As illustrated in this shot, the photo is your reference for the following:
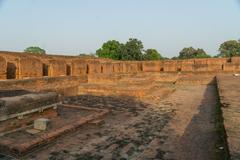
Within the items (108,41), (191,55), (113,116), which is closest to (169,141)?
(113,116)

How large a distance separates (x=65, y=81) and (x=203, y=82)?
760cm

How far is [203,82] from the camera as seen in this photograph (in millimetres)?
14195

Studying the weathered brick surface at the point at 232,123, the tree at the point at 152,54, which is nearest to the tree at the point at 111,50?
the tree at the point at 152,54

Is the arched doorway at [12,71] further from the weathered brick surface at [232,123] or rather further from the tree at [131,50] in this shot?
the tree at [131,50]

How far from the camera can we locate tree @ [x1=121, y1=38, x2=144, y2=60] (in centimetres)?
3516

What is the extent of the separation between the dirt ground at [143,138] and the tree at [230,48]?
123 feet

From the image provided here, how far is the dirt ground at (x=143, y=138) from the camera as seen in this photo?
3.85m

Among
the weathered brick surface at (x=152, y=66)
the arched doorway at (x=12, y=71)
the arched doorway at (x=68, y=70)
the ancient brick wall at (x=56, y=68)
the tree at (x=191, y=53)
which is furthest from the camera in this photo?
the tree at (x=191, y=53)

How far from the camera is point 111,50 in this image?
119 ft

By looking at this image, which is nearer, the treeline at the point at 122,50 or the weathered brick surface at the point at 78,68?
the weathered brick surface at the point at 78,68

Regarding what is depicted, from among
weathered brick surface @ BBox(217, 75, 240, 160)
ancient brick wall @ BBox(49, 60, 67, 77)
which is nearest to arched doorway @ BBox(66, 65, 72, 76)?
ancient brick wall @ BBox(49, 60, 67, 77)

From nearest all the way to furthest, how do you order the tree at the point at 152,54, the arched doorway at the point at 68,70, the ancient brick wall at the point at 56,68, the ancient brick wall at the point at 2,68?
the ancient brick wall at the point at 2,68
the ancient brick wall at the point at 56,68
the arched doorway at the point at 68,70
the tree at the point at 152,54

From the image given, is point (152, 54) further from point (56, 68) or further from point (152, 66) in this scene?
point (56, 68)

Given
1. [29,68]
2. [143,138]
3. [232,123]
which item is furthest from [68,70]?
[232,123]
